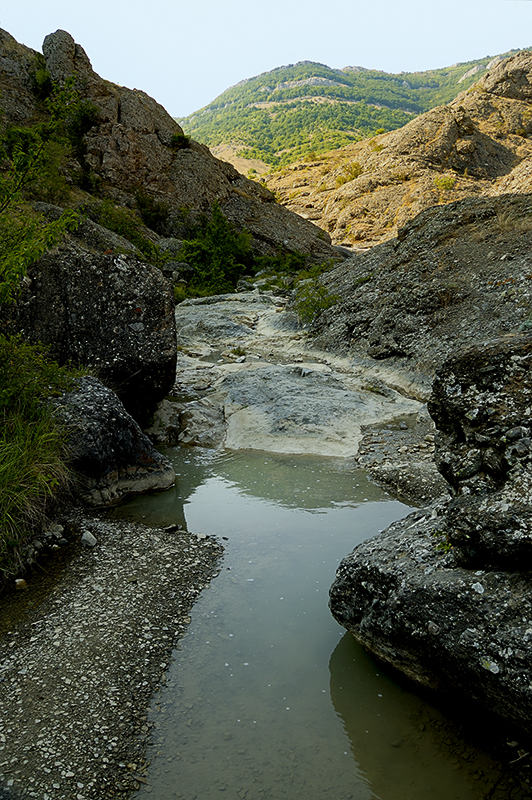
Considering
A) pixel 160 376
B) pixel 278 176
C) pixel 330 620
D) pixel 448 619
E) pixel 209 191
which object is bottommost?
pixel 330 620

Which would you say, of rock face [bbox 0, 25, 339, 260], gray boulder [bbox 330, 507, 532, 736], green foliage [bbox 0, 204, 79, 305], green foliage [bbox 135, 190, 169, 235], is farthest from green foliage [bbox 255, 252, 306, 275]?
gray boulder [bbox 330, 507, 532, 736]

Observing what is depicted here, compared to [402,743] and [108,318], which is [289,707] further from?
[108,318]

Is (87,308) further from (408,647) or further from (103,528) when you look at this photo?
(408,647)

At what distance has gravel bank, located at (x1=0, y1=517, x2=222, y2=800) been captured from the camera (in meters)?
3.68

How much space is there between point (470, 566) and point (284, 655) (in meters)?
1.85

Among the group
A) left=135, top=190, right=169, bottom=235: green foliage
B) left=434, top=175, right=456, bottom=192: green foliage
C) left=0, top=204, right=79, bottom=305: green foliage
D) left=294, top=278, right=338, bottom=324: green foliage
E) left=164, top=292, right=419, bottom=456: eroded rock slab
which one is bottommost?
left=164, top=292, right=419, bottom=456: eroded rock slab

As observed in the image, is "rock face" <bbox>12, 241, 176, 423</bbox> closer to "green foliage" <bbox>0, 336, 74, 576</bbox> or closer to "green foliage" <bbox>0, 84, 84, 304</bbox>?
"green foliage" <bbox>0, 336, 74, 576</bbox>

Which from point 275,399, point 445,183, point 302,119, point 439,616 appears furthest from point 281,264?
point 302,119

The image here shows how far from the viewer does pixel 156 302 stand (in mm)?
10586

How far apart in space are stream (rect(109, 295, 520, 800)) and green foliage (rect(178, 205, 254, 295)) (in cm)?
1752

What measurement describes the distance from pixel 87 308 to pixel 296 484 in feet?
16.9

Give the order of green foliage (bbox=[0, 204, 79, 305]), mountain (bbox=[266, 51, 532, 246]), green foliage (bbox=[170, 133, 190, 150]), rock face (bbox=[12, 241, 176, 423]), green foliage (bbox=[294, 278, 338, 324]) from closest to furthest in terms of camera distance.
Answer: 1. green foliage (bbox=[0, 204, 79, 305])
2. rock face (bbox=[12, 241, 176, 423])
3. green foliage (bbox=[294, 278, 338, 324])
4. green foliage (bbox=[170, 133, 190, 150])
5. mountain (bbox=[266, 51, 532, 246])

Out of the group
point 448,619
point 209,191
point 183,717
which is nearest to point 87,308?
point 183,717

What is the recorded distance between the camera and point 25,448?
21.9ft
